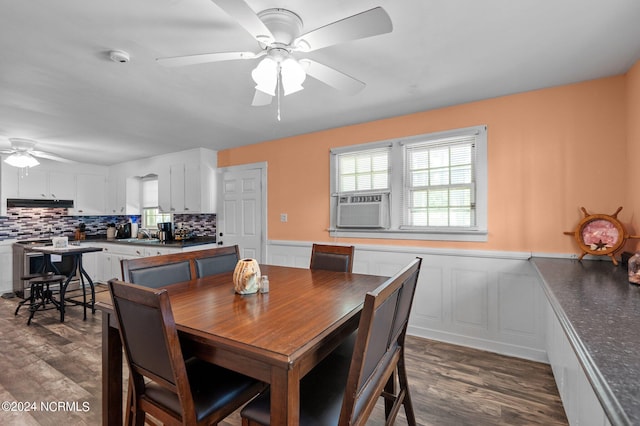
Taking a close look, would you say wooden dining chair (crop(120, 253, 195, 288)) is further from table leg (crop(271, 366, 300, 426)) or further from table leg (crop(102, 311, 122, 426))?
table leg (crop(271, 366, 300, 426))

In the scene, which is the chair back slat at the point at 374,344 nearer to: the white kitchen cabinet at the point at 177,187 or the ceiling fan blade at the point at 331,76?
the ceiling fan blade at the point at 331,76

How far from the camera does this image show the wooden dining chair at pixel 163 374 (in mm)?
1062

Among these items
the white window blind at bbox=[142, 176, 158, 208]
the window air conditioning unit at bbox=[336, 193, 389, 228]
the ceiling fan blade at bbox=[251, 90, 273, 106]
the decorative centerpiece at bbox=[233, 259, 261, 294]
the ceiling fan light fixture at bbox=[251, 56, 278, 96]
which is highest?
the ceiling fan blade at bbox=[251, 90, 273, 106]

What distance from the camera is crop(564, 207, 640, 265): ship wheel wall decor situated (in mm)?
2158

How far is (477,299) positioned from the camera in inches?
111

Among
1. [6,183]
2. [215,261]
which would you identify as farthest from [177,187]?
[215,261]

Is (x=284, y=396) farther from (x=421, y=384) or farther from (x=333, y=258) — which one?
(x=421, y=384)

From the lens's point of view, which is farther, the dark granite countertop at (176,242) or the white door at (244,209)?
the dark granite countertop at (176,242)

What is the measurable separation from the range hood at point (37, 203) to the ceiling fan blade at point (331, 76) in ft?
19.3

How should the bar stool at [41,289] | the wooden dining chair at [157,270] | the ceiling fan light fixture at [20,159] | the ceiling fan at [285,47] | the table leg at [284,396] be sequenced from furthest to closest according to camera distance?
the ceiling fan light fixture at [20,159]
the bar stool at [41,289]
the wooden dining chair at [157,270]
the ceiling fan at [285,47]
the table leg at [284,396]

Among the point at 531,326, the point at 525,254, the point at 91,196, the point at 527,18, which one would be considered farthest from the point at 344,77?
the point at 91,196

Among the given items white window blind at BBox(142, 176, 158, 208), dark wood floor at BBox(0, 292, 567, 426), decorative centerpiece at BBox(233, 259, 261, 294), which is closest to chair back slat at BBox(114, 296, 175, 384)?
decorative centerpiece at BBox(233, 259, 261, 294)

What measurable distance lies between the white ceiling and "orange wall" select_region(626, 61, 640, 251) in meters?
0.16

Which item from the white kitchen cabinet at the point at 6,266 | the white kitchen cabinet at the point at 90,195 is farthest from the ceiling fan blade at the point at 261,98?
the white kitchen cabinet at the point at 6,266
